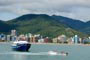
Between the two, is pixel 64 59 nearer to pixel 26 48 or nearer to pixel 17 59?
pixel 17 59

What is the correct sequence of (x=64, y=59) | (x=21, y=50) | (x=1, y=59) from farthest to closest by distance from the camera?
(x=21, y=50), (x=64, y=59), (x=1, y=59)

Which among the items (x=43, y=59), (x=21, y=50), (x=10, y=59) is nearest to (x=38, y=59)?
(x=43, y=59)

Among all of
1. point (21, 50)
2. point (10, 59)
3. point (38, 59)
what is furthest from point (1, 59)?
point (21, 50)

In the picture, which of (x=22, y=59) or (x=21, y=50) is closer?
(x=22, y=59)

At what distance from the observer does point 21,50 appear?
188500mm

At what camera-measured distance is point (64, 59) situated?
131125 mm

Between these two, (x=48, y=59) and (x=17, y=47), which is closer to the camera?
(x=48, y=59)

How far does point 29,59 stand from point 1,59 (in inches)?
403

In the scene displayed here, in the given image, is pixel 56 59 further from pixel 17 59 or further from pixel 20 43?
pixel 20 43

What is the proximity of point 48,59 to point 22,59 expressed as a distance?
9090 millimetres

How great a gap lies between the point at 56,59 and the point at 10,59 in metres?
16.2

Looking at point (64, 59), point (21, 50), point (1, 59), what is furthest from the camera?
point (21, 50)

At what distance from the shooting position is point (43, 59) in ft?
420

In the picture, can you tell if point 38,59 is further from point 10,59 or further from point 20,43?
point 20,43
